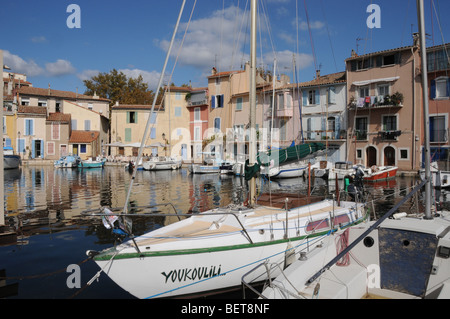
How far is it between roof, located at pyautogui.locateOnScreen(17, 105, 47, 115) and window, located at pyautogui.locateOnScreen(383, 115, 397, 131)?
48187 mm

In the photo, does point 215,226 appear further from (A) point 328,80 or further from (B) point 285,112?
(A) point 328,80

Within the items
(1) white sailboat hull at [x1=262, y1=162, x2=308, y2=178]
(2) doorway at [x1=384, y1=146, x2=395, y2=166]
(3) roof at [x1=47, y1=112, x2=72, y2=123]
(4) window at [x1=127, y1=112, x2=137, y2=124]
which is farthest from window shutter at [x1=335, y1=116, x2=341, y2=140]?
(3) roof at [x1=47, y1=112, x2=72, y2=123]

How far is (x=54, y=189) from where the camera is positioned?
25.4 metres

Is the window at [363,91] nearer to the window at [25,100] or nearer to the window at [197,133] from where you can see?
the window at [197,133]

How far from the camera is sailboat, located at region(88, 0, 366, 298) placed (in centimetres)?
673

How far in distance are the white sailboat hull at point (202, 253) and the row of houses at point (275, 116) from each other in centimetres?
1264

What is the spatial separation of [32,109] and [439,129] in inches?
2151

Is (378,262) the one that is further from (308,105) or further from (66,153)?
(66,153)

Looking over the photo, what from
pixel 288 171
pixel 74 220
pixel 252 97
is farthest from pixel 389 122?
pixel 74 220

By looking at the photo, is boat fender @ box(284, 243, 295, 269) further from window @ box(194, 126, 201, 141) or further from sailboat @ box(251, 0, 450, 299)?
window @ box(194, 126, 201, 141)

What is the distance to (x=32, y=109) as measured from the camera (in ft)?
173
